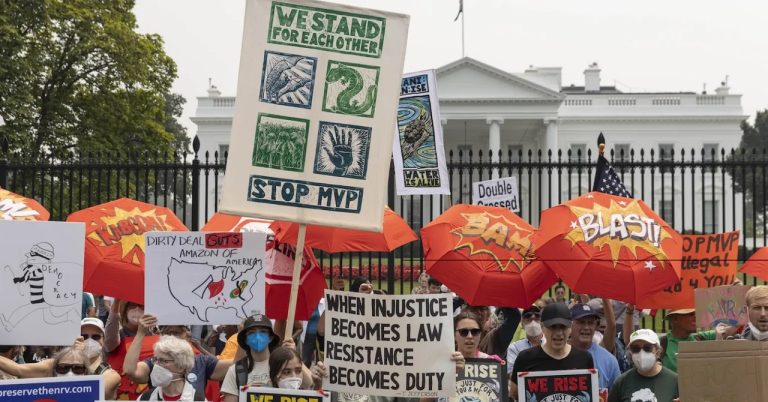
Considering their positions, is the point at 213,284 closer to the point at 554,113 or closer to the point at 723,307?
the point at 723,307

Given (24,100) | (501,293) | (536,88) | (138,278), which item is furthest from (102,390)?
(536,88)

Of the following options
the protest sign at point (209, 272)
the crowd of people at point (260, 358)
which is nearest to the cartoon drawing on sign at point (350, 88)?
the protest sign at point (209, 272)

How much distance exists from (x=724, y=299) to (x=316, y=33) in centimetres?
351

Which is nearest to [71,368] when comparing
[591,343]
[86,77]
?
[591,343]

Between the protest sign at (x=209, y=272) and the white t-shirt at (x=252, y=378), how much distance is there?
0.90 meters

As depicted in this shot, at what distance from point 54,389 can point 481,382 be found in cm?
258

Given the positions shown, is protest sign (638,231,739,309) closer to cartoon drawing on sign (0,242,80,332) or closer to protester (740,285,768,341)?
protester (740,285,768,341)

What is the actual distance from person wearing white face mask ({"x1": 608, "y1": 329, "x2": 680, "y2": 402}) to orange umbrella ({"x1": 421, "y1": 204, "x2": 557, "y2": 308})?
2.04 meters

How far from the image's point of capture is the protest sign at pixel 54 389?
658 centimetres

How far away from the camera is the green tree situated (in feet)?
103

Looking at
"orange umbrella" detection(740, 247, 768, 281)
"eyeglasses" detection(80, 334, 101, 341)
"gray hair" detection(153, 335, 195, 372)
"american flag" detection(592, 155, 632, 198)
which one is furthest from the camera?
"american flag" detection(592, 155, 632, 198)

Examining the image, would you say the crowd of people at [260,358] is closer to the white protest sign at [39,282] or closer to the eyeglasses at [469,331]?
the eyeglasses at [469,331]

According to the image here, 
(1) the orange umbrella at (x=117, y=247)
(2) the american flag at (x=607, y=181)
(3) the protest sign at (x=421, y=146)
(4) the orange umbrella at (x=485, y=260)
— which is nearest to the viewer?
(1) the orange umbrella at (x=117, y=247)

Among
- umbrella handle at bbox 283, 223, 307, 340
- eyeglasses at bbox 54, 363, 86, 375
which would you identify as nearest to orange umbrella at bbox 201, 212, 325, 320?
umbrella handle at bbox 283, 223, 307, 340
